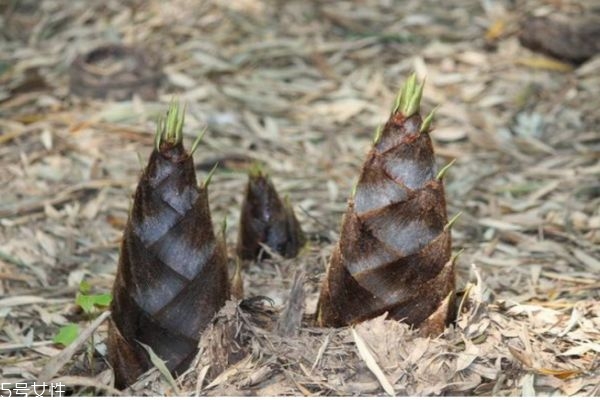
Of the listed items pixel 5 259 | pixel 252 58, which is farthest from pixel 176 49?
pixel 5 259

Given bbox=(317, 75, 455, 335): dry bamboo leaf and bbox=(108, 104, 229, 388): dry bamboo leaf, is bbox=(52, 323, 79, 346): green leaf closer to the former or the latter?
bbox=(108, 104, 229, 388): dry bamboo leaf

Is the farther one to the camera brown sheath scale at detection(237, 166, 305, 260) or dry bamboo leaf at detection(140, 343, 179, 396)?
brown sheath scale at detection(237, 166, 305, 260)

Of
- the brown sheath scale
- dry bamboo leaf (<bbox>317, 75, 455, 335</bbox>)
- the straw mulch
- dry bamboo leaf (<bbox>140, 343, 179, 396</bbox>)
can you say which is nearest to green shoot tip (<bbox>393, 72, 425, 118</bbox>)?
dry bamboo leaf (<bbox>317, 75, 455, 335</bbox>)

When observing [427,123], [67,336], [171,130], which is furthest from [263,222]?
[427,123]

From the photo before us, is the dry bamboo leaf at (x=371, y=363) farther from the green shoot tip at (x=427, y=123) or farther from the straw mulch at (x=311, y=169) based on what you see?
the green shoot tip at (x=427, y=123)

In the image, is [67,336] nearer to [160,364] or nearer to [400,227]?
[160,364]

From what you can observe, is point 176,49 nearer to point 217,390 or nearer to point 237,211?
point 237,211

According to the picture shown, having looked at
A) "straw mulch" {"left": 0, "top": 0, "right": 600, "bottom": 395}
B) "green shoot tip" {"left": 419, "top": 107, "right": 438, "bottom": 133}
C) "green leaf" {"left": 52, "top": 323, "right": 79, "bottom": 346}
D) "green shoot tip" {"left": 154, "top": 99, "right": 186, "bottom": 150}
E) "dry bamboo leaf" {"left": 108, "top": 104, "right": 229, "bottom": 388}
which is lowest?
"straw mulch" {"left": 0, "top": 0, "right": 600, "bottom": 395}
